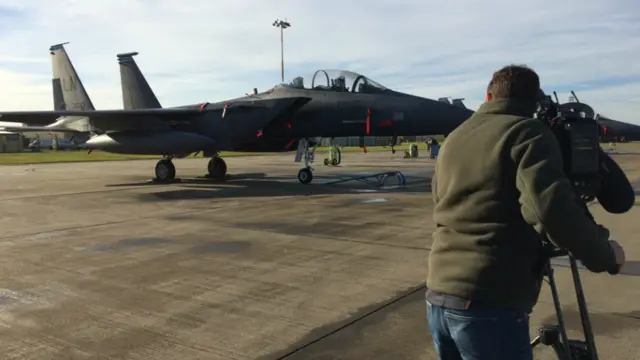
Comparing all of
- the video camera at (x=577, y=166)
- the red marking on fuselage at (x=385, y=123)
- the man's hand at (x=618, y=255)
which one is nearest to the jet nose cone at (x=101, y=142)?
the red marking on fuselage at (x=385, y=123)

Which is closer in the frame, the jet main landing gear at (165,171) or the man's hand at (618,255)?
the man's hand at (618,255)

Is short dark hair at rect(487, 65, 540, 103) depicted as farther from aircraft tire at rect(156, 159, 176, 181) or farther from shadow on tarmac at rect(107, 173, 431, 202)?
aircraft tire at rect(156, 159, 176, 181)

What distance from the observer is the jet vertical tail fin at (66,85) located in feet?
73.0

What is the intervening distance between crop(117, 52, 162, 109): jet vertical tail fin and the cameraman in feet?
70.3

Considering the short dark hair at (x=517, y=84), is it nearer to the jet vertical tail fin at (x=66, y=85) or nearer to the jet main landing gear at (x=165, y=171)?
the jet main landing gear at (x=165, y=171)

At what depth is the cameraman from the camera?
1.69m

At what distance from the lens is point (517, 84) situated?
1919mm

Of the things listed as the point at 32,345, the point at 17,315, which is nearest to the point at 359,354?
the point at 32,345

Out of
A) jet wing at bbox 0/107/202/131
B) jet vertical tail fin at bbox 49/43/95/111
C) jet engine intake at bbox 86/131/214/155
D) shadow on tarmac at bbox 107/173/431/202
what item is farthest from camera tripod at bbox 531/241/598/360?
jet vertical tail fin at bbox 49/43/95/111

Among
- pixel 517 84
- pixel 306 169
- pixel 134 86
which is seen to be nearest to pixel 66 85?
pixel 134 86

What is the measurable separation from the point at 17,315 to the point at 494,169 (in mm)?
4241

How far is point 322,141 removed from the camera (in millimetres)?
15344

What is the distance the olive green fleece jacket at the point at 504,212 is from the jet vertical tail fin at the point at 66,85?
23124 millimetres

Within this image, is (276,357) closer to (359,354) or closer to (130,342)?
→ (359,354)
